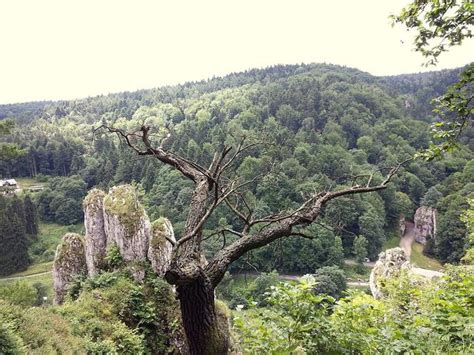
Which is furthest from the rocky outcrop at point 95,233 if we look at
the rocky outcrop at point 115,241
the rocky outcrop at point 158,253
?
the rocky outcrop at point 158,253

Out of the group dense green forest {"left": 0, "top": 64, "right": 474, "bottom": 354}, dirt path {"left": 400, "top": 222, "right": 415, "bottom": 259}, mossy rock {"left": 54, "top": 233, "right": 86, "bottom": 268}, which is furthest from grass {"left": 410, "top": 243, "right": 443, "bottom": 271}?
mossy rock {"left": 54, "top": 233, "right": 86, "bottom": 268}

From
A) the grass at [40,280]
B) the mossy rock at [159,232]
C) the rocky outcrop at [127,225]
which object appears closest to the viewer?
the mossy rock at [159,232]

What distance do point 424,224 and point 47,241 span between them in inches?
2774

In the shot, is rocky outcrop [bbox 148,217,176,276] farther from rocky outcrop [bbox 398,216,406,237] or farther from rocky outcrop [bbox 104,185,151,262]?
rocky outcrop [bbox 398,216,406,237]

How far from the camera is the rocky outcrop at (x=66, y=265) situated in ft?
44.7

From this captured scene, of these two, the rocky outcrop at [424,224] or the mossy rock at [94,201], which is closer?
the mossy rock at [94,201]

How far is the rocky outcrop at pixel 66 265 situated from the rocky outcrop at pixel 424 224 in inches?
2578

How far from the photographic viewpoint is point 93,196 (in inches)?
574

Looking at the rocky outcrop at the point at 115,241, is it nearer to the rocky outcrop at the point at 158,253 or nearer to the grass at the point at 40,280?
the rocky outcrop at the point at 158,253

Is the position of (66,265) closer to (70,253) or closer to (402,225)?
(70,253)

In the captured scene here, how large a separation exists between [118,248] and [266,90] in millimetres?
124464

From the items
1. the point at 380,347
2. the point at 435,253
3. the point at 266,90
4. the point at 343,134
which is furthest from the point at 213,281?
the point at 266,90

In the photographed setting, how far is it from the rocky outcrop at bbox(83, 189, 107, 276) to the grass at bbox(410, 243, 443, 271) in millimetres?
53267

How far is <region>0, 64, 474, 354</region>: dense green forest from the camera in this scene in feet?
16.1
